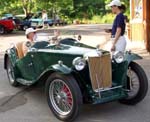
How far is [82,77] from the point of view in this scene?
5859mm

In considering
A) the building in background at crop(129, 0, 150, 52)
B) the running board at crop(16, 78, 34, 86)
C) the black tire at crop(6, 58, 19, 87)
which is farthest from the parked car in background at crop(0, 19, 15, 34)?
the running board at crop(16, 78, 34, 86)

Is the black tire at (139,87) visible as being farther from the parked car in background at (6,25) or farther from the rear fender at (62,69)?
the parked car in background at (6,25)

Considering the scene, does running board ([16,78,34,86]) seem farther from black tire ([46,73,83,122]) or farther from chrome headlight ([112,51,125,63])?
chrome headlight ([112,51,125,63])

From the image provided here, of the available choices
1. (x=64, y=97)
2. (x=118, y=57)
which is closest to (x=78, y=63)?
(x=64, y=97)

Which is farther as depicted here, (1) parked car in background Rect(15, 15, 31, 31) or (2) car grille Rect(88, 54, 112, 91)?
(1) parked car in background Rect(15, 15, 31, 31)

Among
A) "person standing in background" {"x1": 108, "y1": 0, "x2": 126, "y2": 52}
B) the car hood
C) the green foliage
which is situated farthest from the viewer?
the green foliage

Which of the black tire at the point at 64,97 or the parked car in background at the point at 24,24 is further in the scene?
the parked car in background at the point at 24,24

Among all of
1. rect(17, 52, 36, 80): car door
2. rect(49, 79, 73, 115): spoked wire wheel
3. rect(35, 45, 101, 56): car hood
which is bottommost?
rect(49, 79, 73, 115): spoked wire wheel

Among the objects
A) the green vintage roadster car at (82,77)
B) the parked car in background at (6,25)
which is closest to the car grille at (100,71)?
the green vintage roadster car at (82,77)

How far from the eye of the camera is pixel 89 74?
5.82 metres

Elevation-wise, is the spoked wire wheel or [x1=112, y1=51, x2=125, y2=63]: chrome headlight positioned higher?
[x1=112, y1=51, x2=125, y2=63]: chrome headlight

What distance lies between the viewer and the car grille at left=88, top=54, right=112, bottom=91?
5776 millimetres

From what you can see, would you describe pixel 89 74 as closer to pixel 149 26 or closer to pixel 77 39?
pixel 77 39

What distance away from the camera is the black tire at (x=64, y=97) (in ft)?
17.9
